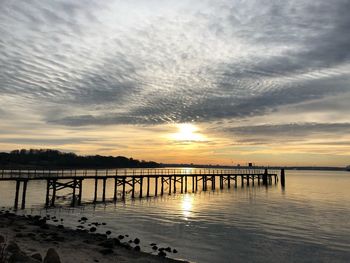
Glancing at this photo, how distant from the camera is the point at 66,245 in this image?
20.4m

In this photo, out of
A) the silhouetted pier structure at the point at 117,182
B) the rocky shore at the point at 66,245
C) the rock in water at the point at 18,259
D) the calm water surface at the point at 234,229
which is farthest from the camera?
the silhouetted pier structure at the point at 117,182

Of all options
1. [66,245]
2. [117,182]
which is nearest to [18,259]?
[66,245]

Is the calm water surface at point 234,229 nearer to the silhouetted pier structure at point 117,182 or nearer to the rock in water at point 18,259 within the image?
the silhouetted pier structure at point 117,182

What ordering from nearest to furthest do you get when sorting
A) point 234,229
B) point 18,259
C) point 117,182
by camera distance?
1. point 18,259
2. point 234,229
3. point 117,182

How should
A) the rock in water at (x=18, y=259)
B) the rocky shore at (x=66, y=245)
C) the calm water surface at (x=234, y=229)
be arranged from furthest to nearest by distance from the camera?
the calm water surface at (x=234, y=229)
the rocky shore at (x=66, y=245)
the rock in water at (x=18, y=259)

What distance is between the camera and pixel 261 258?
69.2 ft

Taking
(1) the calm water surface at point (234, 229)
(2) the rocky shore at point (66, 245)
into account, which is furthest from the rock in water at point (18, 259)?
(1) the calm water surface at point (234, 229)

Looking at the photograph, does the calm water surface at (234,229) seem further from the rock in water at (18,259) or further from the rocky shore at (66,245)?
the rock in water at (18,259)

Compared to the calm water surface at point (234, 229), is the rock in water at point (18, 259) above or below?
above

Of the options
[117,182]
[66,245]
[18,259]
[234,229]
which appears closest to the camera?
[18,259]

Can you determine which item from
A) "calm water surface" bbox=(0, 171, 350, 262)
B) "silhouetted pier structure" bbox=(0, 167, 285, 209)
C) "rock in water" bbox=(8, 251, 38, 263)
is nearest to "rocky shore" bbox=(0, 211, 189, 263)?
"rock in water" bbox=(8, 251, 38, 263)

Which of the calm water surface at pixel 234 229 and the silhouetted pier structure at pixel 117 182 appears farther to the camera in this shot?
the silhouetted pier structure at pixel 117 182

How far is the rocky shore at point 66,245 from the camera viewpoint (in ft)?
56.0

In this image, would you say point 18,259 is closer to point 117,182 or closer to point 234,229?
point 234,229
